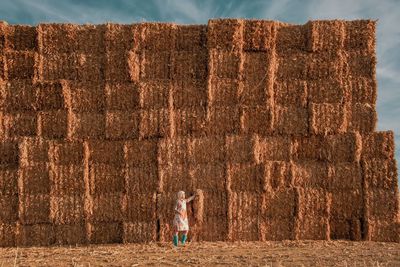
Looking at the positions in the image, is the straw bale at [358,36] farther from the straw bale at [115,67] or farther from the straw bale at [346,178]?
the straw bale at [115,67]

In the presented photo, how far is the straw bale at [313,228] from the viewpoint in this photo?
1528 centimetres

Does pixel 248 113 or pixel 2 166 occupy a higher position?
pixel 248 113

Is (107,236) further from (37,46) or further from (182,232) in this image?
(37,46)

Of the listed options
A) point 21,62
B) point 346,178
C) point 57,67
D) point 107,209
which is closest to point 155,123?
point 107,209

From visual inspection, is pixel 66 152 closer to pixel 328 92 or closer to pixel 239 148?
pixel 239 148

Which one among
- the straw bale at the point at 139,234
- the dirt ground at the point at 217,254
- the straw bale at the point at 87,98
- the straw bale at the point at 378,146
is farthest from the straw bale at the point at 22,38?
the straw bale at the point at 378,146

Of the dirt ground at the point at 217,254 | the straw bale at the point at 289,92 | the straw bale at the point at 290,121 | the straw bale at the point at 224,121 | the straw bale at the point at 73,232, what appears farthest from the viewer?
the straw bale at the point at 289,92

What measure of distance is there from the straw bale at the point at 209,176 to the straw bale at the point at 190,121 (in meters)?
0.84

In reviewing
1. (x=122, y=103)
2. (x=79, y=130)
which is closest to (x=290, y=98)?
(x=122, y=103)

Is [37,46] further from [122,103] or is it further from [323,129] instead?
[323,129]

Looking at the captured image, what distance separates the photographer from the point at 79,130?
15.4 metres

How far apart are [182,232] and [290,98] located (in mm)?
4299

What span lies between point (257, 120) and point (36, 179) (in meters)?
5.65

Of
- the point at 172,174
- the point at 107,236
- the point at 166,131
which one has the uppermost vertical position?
the point at 166,131
